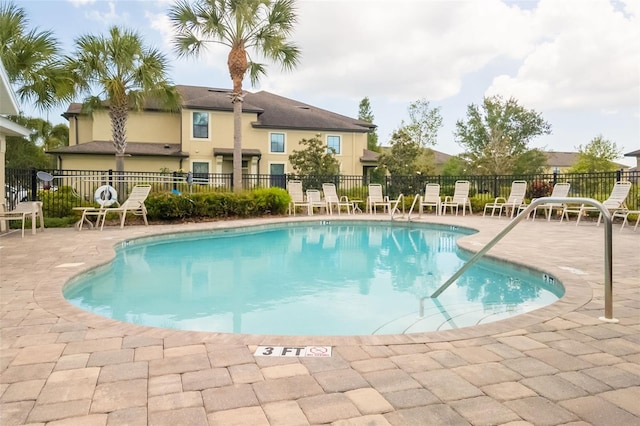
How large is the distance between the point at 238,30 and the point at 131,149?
10332 millimetres

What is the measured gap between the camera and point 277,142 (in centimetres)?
2367

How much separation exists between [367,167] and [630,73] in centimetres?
1449

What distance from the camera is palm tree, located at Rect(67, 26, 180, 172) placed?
46.5 feet

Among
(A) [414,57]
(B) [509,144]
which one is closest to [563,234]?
(A) [414,57]

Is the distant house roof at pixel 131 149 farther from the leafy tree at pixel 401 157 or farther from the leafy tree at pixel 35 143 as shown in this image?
the leafy tree at pixel 401 157

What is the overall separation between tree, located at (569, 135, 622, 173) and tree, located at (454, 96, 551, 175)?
4.30 metres

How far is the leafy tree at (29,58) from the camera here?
941 cm

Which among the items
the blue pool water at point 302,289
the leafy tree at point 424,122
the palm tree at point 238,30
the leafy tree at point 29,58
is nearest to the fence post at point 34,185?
the leafy tree at point 29,58

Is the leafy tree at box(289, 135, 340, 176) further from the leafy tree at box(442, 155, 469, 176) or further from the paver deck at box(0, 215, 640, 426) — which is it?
the leafy tree at box(442, 155, 469, 176)

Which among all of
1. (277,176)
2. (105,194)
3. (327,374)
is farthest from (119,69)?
(327,374)

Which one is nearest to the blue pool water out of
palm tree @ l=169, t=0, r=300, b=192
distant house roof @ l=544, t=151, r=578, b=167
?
palm tree @ l=169, t=0, r=300, b=192

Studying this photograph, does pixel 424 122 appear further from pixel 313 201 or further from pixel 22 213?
pixel 22 213

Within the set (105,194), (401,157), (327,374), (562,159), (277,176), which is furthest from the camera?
(562,159)

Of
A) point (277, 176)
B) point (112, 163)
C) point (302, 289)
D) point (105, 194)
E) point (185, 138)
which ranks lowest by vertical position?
point (302, 289)
